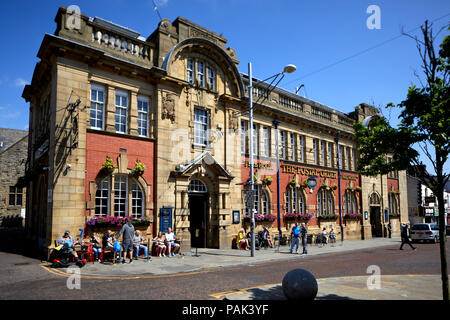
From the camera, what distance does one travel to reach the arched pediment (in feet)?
59.0

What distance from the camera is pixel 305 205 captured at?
25453 millimetres

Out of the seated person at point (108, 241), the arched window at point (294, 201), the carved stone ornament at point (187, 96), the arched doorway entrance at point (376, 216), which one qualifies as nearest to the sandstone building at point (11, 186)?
the carved stone ornament at point (187, 96)

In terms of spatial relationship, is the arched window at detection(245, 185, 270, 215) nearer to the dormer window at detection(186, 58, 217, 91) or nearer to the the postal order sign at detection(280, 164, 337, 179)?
the the postal order sign at detection(280, 164, 337, 179)

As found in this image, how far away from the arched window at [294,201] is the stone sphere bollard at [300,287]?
17.9 meters

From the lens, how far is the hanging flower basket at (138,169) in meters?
16.0

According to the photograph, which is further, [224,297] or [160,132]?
[160,132]

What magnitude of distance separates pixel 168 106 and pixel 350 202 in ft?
66.8

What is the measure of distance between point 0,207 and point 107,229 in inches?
1025

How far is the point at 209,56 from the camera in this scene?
66.1 feet

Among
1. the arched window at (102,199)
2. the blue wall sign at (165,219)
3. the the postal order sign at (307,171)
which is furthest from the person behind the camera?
the the postal order sign at (307,171)

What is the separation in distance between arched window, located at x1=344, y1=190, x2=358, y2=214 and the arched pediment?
15179 mm

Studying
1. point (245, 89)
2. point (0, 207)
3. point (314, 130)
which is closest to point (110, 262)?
point (245, 89)

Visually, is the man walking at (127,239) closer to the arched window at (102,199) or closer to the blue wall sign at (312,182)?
the arched window at (102,199)
